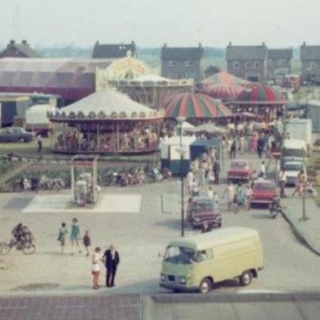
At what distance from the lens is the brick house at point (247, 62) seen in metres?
157

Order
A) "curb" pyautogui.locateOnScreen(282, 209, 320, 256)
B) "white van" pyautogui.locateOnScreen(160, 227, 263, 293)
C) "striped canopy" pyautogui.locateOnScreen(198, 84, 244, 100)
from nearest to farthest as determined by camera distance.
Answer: "white van" pyautogui.locateOnScreen(160, 227, 263, 293), "curb" pyautogui.locateOnScreen(282, 209, 320, 256), "striped canopy" pyautogui.locateOnScreen(198, 84, 244, 100)

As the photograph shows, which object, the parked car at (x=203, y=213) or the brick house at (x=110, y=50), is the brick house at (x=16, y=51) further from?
the parked car at (x=203, y=213)

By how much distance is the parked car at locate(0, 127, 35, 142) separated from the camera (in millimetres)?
65812

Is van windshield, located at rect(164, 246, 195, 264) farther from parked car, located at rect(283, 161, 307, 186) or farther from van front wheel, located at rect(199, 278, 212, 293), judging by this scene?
parked car, located at rect(283, 161, 307, 186)

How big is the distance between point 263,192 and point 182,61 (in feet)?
387

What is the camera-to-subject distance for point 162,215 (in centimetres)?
4088

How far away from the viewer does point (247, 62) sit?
158875 millimetres

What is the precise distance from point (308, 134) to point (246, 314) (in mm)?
43275

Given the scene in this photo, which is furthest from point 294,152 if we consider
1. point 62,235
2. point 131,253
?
point 62,235

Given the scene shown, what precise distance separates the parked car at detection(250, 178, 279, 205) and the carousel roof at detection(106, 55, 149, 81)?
41460mm

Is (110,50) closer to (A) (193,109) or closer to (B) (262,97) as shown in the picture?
(B) (262,97)

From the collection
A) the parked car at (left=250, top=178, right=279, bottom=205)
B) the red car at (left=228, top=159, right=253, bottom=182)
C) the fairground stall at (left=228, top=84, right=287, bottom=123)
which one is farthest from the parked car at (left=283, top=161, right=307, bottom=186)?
the fairground stall at (left=228, top=84, right=287, bottom=123)

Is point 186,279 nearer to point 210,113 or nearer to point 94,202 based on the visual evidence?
point 94,202

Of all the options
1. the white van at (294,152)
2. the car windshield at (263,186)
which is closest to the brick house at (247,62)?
the white van at (294,152)
